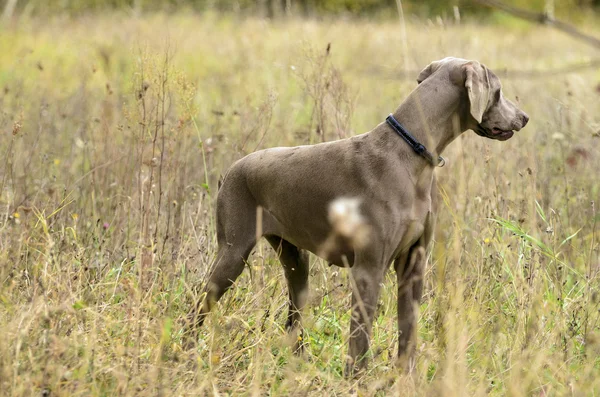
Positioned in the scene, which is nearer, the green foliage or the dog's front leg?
the dog's front leg

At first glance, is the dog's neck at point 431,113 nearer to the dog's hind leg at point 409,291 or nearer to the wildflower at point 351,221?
the wildflower at point 351,221

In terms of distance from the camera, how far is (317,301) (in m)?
3.94

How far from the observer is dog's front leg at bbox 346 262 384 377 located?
3.24 metres

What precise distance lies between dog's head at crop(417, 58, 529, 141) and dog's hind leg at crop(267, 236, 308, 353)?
1001mm

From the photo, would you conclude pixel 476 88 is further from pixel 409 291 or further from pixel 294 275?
pixel 294 275

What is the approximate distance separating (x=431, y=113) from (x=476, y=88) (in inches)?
8.4

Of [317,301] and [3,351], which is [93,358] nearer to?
[3,351]

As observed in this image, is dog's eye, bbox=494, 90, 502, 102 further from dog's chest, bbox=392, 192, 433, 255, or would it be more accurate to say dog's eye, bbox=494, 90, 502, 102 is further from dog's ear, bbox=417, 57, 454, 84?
dog's chest, bbox=392, 192, 433, 255

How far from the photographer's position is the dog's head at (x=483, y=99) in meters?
3.24

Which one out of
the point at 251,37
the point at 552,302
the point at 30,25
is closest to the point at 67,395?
the point at 552,302

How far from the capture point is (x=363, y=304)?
3.23 meters

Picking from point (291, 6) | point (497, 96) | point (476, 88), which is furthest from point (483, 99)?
point (291, 6)

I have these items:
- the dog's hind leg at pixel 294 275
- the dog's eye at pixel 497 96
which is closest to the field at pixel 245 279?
the dog's hind leg at pixel 294 275

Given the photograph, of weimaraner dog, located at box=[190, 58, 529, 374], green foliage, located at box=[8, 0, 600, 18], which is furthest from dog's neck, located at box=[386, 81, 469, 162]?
green foliage, located at box=[8, 0, 600, 18]
